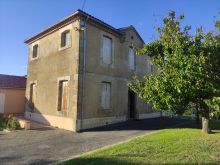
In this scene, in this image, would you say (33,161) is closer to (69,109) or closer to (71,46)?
(69,109)

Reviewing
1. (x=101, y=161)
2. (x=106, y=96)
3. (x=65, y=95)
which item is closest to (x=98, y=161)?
(x=101, y=161)

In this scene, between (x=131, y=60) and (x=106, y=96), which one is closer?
(x=106, y=96)

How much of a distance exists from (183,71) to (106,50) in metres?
6.59

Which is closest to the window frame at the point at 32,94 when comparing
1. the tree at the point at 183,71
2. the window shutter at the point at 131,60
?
the window shutter at the point at 131,60

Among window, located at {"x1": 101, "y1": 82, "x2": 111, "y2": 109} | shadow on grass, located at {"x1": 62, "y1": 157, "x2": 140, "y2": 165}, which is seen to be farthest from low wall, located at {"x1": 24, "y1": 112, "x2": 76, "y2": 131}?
shadow on grass, located at {"x1": 62, "y1": 157, "x2": 140, "y2": 165}

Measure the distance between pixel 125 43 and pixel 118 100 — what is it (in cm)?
419

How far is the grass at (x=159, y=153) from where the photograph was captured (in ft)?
20.1

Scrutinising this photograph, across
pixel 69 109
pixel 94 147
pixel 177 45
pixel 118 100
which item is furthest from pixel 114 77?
pixel 94 147

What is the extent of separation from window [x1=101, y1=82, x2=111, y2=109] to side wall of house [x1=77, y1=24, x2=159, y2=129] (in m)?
0.21

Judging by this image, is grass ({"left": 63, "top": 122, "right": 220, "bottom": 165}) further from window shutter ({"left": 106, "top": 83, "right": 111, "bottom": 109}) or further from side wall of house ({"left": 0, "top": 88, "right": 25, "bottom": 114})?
side wall of house ({"left": 0, "top": 88, "right": 25, "bottom": 114})

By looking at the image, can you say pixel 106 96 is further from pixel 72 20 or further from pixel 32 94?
pixel 32 94

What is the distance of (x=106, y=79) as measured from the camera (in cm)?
1386

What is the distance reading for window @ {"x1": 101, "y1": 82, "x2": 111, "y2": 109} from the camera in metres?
13.7

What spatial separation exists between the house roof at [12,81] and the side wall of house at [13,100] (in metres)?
0.36
